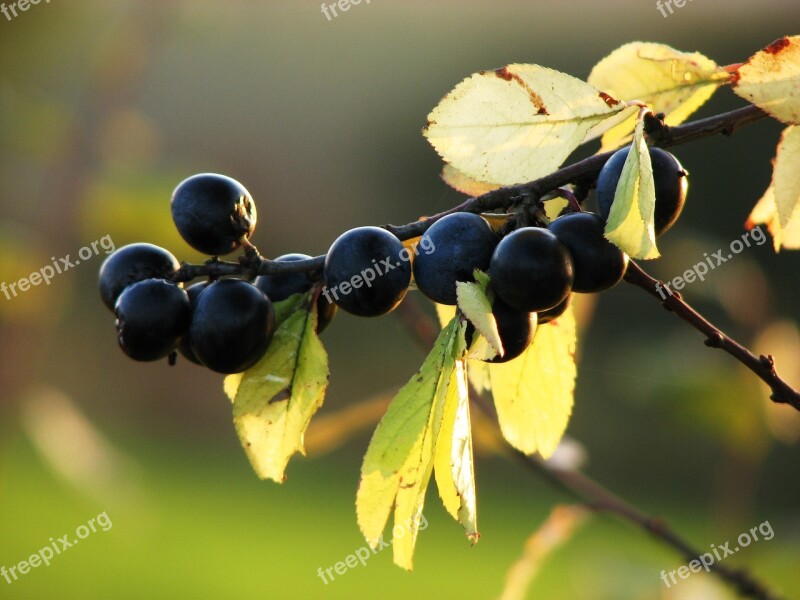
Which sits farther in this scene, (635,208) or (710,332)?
(710,332)

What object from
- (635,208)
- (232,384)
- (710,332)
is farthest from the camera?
(232,384)

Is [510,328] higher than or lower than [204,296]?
lower

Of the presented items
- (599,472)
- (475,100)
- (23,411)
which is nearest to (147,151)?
(23,411)

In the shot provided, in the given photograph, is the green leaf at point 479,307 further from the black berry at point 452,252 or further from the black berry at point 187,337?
the black berry at point 187,337

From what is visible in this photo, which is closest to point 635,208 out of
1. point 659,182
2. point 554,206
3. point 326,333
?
point 659,182

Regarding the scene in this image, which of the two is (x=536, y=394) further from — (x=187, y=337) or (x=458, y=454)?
(x=187, y=337)

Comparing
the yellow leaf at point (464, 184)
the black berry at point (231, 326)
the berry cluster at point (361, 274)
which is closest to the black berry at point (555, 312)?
the berry cluster at point (361, 274)
